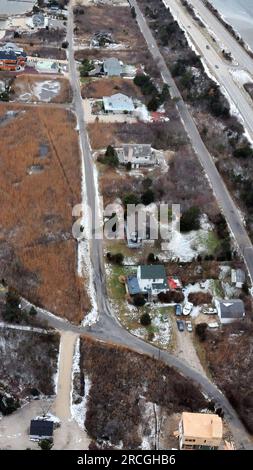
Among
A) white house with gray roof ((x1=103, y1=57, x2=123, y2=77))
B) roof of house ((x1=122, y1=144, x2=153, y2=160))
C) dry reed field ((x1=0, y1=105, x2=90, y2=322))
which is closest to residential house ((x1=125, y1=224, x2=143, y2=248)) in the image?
dry reed field ((x1=0, y1=105, x2=90, y2=322))

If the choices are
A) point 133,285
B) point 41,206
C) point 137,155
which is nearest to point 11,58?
point 137,155

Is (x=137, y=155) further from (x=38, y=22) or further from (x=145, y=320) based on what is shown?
(x=38, y=22)

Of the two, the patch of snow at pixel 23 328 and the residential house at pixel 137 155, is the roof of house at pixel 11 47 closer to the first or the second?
the residential house at pixel 137 155

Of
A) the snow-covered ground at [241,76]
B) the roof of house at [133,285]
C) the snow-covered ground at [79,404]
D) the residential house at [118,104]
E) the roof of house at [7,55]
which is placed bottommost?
the snow-covered ground at [79,404]

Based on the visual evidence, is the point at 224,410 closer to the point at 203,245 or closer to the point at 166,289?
the point at 166,289

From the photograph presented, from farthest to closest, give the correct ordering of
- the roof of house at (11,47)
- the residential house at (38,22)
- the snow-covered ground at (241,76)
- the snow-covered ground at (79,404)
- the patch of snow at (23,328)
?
the residential house at (38,22)
the roof of house at (11,47)
the snow-covered ground at (241,76)
the patch of snow at (23,328)
the snow-covered ground at (79,404)

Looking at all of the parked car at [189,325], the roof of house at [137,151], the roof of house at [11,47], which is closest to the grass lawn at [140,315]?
the parked car at [189,325]
